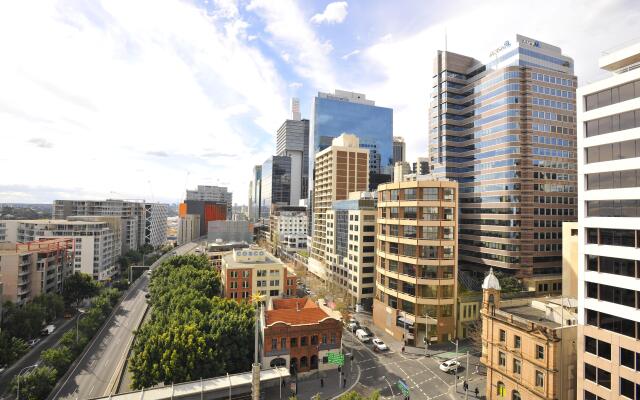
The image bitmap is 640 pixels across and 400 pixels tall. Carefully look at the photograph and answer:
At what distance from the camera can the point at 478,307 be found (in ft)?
249

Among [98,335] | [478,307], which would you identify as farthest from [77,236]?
[478,307]

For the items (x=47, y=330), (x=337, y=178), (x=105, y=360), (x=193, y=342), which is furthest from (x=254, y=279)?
(x=337, y=178)

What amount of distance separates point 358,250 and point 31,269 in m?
90.6

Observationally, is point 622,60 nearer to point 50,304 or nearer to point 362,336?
point 362,336

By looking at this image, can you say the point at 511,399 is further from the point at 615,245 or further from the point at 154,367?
the point at 154,367

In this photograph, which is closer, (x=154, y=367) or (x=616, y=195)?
(x=616, y=195)

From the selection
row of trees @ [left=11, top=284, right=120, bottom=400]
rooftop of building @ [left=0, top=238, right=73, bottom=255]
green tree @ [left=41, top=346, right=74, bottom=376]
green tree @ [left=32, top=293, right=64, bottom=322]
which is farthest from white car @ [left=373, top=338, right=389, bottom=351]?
rooftop of building @ [left=0, top=238, right=73, bottom=255]

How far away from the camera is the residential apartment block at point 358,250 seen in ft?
322

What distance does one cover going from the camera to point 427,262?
2817 inches

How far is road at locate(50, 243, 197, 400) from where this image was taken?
57375 mm

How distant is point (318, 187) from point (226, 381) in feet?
367

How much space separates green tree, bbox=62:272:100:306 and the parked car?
279 ft

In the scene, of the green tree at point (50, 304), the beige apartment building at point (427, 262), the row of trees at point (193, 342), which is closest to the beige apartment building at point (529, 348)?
the beige apartment building at point (427, 262)

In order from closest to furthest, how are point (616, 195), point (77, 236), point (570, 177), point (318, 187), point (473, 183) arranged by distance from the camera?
point (616, 195) → point (570, 177) → point (473, 183) → point (77, 236) → point (318, 187)
